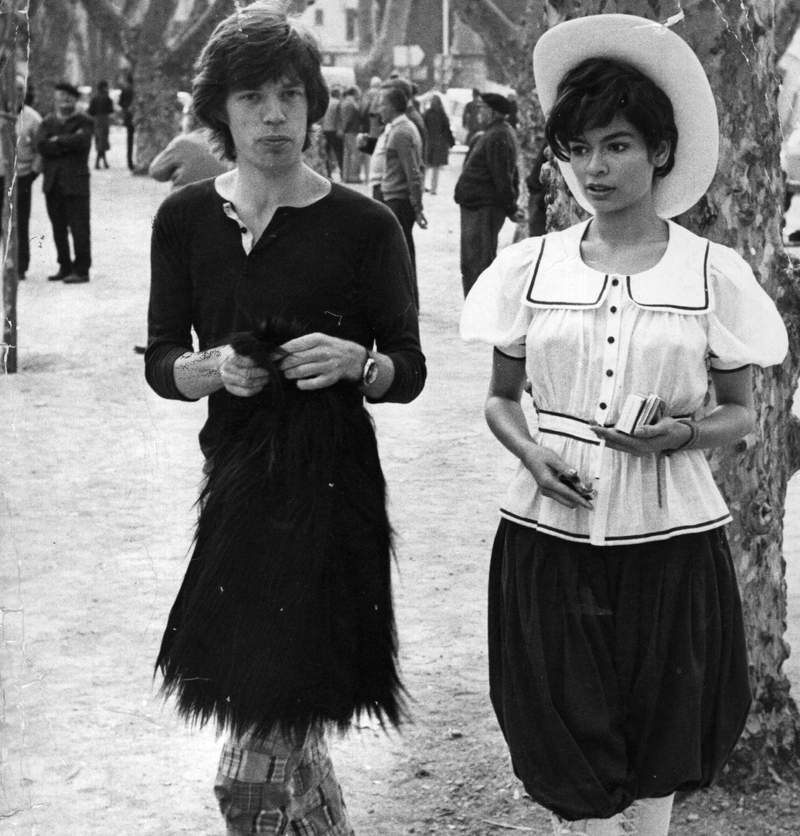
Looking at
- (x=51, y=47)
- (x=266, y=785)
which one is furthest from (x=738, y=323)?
(x=51, y=47)

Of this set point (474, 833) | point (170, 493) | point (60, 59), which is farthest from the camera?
point (60, 59)

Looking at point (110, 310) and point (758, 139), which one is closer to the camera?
point (758, 139)

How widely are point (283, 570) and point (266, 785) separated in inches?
15.6

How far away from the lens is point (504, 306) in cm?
261

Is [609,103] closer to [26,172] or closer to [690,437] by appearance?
[690,437]

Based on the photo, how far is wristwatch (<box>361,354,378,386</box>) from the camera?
2.61 meters

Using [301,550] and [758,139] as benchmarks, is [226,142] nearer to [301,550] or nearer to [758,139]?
[301,550]

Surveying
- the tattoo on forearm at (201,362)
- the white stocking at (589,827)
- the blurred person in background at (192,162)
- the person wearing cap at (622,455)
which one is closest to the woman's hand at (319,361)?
the tattoo on forearm at (201,362)

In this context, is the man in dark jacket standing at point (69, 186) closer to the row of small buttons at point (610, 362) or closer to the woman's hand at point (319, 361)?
the woman's hand at point (319, 361)

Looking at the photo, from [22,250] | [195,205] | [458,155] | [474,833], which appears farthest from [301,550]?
[458,155]

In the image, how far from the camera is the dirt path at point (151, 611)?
3.53 metres

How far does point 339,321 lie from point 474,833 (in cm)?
142

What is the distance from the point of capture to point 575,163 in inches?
100

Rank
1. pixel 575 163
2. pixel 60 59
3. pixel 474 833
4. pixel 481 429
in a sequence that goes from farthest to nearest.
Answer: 1. pixel 60 59
2. pixel 481 429
3. pixel 474 833
4. pixel 575 163
